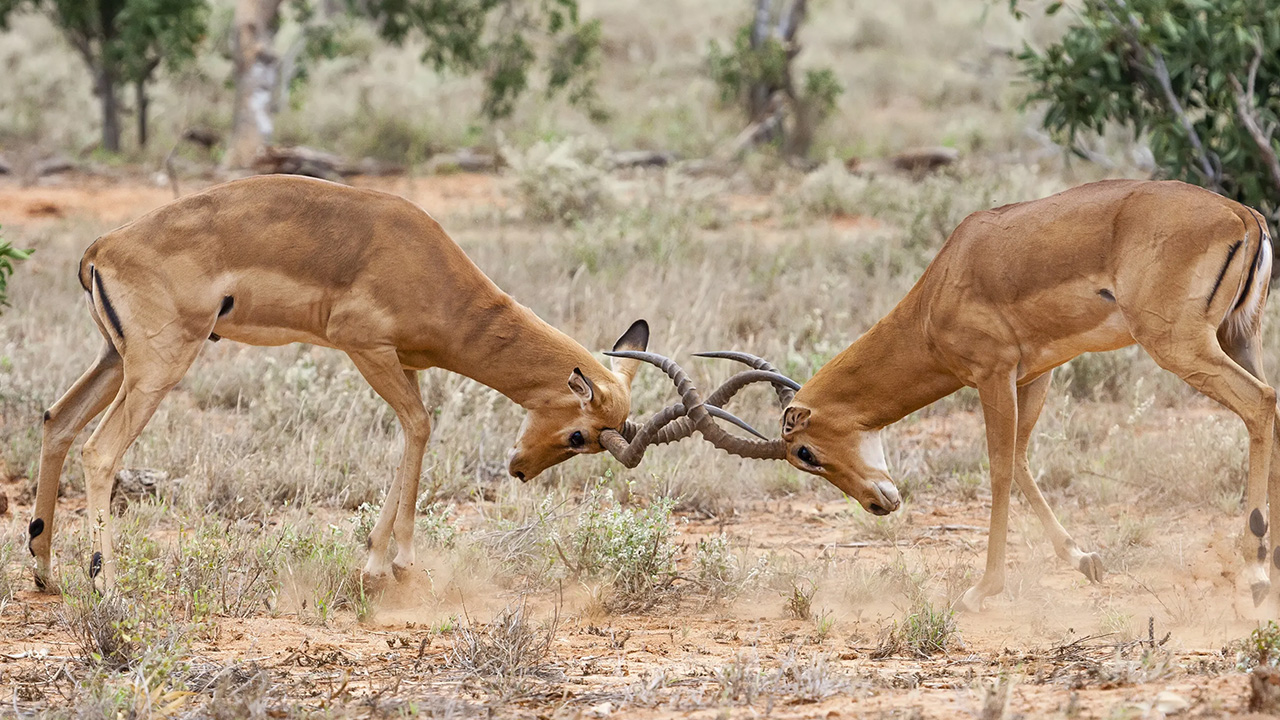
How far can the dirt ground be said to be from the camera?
15.4 ft

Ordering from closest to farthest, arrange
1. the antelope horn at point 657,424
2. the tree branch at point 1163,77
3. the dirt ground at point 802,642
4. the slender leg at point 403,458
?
the dirt ground at point 802,642
the antelope horn at point 657,424
the slender leg at point 403,458
the tree branch at point 1163,77

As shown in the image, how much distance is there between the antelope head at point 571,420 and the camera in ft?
21.5

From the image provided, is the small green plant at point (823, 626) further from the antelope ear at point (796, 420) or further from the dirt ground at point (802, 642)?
the antelope ear at point (796, 420)

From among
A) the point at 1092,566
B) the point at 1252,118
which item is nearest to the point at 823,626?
the point at 1092,566

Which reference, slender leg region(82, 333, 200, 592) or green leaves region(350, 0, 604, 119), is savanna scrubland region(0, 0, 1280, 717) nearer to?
slender leg region(82, 333, 200, 592)

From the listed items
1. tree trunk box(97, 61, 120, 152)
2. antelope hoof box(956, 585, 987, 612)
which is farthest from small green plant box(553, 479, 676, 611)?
tree trunk box(97, 61, 120, 152)

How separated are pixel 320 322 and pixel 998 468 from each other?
3441 mm

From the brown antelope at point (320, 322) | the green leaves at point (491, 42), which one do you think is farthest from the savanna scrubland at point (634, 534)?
the green leaves at point (491, 42)

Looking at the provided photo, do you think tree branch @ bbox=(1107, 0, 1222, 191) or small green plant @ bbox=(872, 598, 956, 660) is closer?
small green plant @ bbox=(872, 598, 956, 660)

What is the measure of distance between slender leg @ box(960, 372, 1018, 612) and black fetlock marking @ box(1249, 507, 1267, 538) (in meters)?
1.08

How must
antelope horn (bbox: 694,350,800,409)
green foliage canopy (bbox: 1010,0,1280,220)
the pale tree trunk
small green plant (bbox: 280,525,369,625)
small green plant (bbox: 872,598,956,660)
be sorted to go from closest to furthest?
1. small green plant (bbox: 872,598,956,660)
2. small green plant (bbox: 280,525,369,625)
3. antelope horn (bbox: 694,350,800,409)
4. green foliage canopy (bbox: 1010,0,1280,220)
5. the pale tree trunk

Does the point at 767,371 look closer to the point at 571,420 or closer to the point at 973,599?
the point at 571,420

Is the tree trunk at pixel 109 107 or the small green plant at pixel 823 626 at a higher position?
the small green plant at pixel 823 626

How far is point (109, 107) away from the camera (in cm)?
2248
